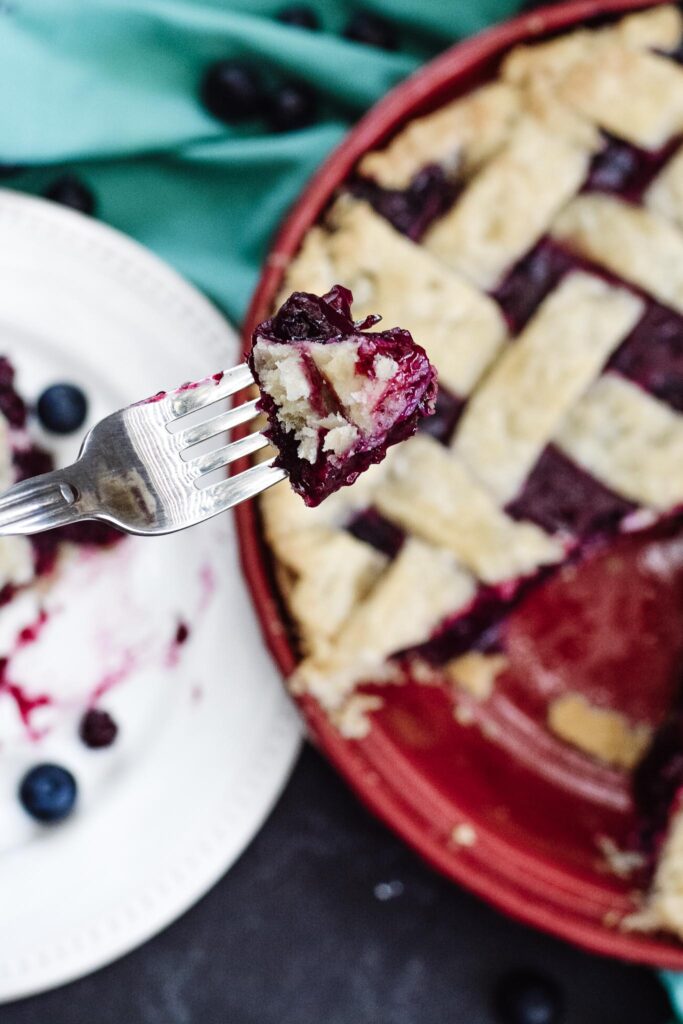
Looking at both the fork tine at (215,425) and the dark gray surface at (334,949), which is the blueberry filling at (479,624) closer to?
the dark gray surface at (334,949)

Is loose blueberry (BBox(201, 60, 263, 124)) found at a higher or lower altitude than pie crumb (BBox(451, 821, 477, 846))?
higher

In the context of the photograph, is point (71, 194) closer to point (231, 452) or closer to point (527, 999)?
point (231, 452)

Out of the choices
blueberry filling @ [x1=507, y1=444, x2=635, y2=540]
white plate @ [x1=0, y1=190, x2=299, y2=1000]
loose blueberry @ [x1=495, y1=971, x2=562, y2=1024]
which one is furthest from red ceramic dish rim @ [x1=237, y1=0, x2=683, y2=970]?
blueberry filling @ [x1=507, y1=444, x2=635, y2=540]

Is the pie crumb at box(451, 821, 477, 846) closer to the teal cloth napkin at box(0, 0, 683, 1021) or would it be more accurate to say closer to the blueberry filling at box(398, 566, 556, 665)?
the blueberry filling at box(398, 566, 556, 665)

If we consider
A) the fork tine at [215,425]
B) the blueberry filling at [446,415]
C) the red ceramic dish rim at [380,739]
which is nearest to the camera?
the fork tine at [215,425]

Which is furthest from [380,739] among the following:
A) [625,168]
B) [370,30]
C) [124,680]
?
[370,30]

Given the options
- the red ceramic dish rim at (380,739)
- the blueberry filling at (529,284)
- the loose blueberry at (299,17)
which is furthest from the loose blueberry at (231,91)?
the blueberry filling at (529,284)

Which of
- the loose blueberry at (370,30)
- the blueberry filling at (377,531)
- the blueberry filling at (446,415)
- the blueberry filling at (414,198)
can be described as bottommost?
the blueberry filling at (377,531)
